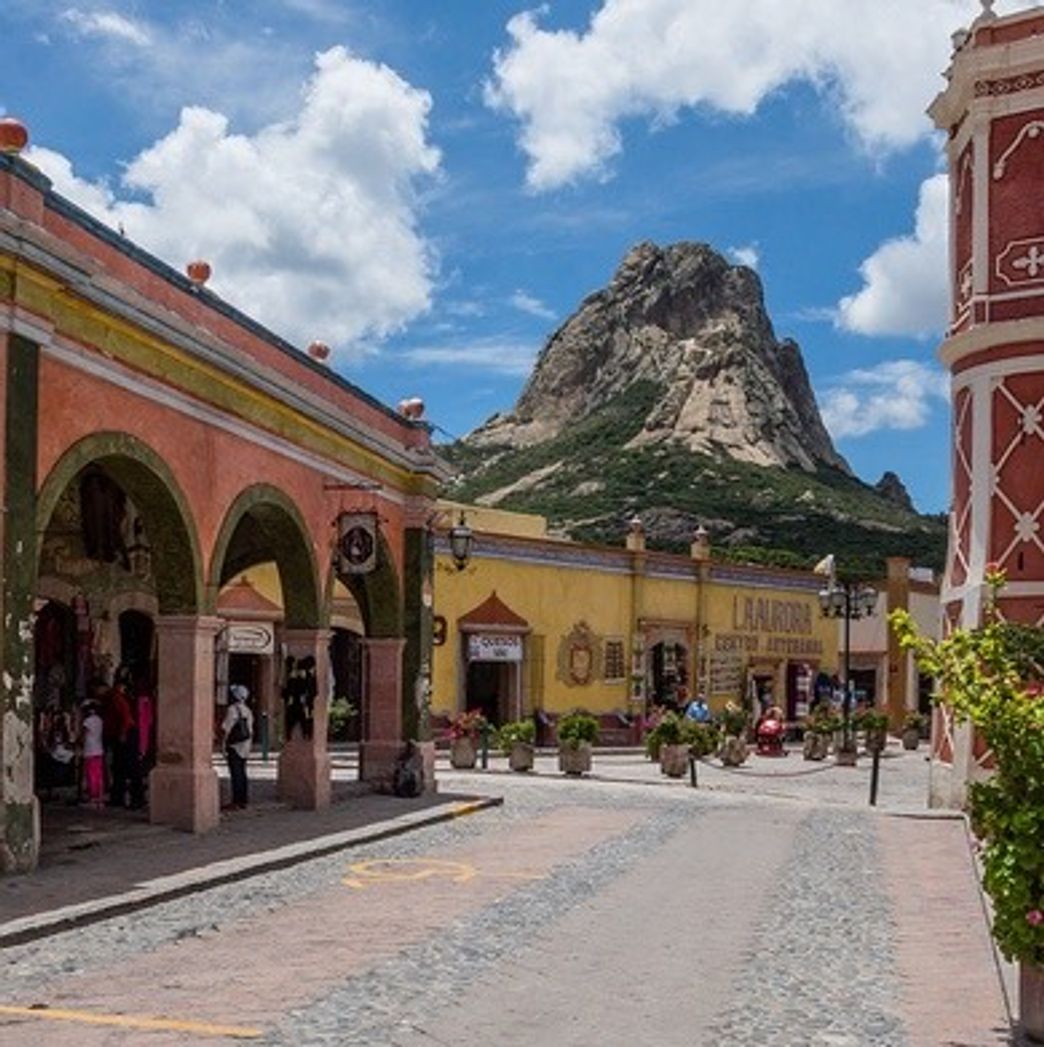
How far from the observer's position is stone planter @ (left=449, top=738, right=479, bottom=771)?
98.7ft

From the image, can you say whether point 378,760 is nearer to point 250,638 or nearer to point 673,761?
point 673,761

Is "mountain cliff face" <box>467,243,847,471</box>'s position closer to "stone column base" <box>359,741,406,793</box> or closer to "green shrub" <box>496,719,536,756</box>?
"green shrub" <box>496,719,536,756</box>

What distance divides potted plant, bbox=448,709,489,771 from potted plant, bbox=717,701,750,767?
536 cm

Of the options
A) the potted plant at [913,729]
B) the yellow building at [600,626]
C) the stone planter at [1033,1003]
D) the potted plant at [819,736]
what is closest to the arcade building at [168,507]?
the stone planter at [1033,1003]

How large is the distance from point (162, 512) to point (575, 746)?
557 inches

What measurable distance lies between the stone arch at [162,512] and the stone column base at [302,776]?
410 cm

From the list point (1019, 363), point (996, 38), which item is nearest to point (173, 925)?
point (1019, 363)

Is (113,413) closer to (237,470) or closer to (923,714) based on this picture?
(237,470)

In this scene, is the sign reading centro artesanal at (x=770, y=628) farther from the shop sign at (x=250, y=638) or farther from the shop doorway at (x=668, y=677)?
the shop sign at (x=250, y=638)

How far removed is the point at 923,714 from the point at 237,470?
39414mm

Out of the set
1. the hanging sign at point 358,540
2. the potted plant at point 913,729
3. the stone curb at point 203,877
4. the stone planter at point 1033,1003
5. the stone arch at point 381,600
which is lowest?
the potted plant at point 913,729

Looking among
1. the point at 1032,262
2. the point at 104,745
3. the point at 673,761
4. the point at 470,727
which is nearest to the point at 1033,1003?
the point at 104,745

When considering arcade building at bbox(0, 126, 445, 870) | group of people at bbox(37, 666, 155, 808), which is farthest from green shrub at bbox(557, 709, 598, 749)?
group of people at bbox(37, 666, 155, 808)

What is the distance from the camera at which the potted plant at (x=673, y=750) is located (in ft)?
94.1
